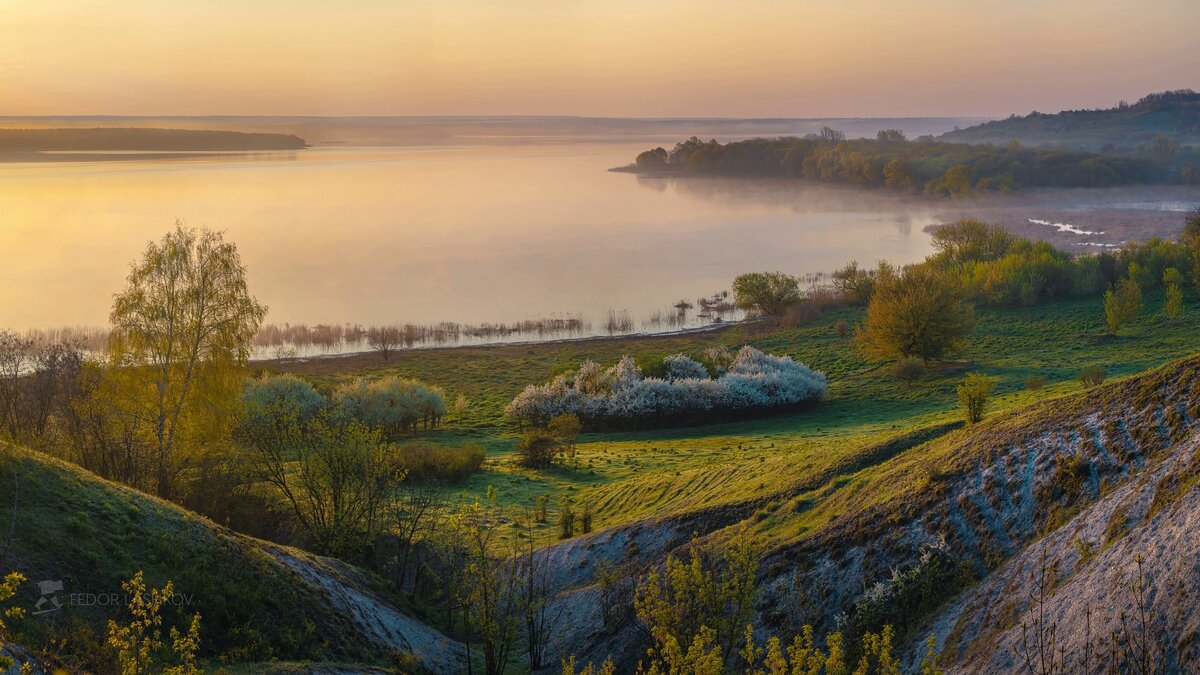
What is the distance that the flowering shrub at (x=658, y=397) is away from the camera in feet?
169

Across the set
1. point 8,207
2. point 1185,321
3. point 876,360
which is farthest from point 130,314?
point 8,207

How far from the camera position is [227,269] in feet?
116

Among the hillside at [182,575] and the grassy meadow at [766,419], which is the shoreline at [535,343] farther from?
the hillside at [182,575]

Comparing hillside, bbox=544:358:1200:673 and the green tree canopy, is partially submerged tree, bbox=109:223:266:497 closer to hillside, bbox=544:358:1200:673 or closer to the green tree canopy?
hillside, bbox=544:358:1200:673

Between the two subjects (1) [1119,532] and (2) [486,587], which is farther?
(2) [486,587]

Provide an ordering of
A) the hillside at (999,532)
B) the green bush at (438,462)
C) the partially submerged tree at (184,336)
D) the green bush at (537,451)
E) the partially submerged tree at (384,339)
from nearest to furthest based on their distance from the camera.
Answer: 1. the hillside at (999,532)
2. the partially submerged tree at (184,336)
3. the green bush at (438,462)
4. the green bush at (537,451)
5. the partially submerged tree at (384,339)

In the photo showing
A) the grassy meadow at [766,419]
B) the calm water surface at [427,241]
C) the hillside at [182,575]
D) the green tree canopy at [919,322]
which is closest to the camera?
the hillside at [182,575]

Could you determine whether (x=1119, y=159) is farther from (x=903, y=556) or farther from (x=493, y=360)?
(x=903, y=556)

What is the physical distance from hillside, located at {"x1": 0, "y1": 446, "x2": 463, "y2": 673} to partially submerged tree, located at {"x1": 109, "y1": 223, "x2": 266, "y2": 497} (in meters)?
16.0

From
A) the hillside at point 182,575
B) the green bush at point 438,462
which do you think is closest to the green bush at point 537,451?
the green bush at point 438,462

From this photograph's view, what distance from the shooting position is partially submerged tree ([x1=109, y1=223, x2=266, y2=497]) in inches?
1293

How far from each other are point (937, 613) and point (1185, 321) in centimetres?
5450

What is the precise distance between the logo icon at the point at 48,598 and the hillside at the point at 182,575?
91mm

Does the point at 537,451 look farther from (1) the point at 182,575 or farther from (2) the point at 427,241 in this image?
(2) the point at 427,241
